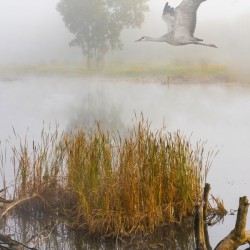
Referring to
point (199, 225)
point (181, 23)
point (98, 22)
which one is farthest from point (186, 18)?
point (98, 22)

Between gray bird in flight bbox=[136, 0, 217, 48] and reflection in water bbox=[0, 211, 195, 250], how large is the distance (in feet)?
5.93

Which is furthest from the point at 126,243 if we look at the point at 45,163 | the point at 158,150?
the point at 45,163

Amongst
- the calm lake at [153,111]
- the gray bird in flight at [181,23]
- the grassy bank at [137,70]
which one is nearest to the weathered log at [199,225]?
the calm lake at [153,111]

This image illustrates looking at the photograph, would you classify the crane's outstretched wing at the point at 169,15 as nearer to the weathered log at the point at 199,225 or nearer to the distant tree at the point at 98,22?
the distant tree at the point at 98,22

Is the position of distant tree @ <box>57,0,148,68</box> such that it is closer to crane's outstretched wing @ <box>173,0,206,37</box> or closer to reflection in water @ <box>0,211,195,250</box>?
crane's outstretched wing @ <box>173,0,206,37</box>

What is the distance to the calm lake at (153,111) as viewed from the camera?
4328 millimetres

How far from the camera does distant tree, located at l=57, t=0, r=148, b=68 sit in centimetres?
678

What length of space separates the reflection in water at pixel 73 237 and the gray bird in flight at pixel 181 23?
1808mm

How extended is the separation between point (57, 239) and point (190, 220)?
69cm

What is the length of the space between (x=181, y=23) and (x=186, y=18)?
0.05 meters

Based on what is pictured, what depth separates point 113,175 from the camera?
9.09 feet

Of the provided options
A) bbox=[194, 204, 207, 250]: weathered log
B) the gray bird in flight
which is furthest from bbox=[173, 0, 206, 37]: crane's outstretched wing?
bbox=[194, 204, 207, 250]: weathered log

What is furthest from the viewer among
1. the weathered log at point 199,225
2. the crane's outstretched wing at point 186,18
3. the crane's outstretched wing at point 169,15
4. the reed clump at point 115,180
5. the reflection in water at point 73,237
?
the crane's outstretched wing at point 169,15

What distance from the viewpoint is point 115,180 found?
9.10 ft
